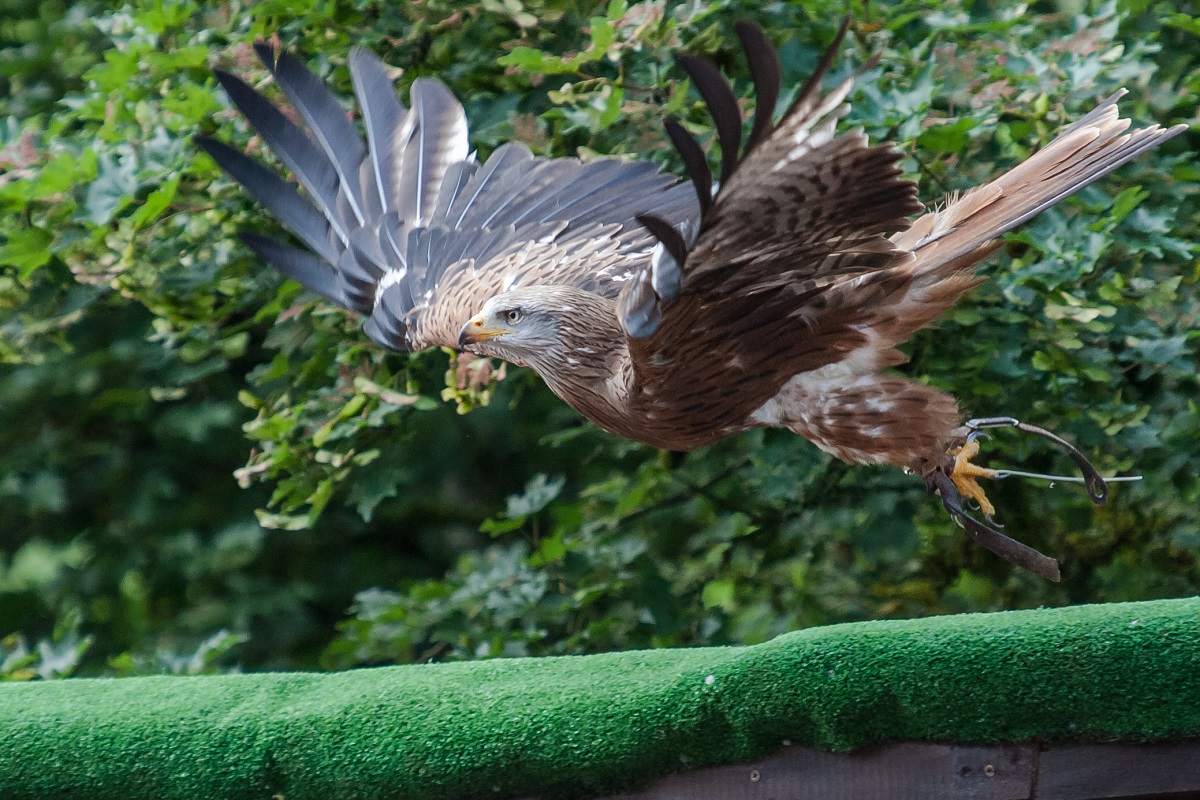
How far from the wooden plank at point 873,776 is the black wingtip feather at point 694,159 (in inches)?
37.9

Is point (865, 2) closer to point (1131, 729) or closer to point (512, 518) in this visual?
point (512, 518)

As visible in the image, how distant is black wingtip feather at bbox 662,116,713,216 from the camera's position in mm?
2131

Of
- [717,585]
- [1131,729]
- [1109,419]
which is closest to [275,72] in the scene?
[717,585]

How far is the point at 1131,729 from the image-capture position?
7.30ft

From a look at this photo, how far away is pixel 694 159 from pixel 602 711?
984 millimetres

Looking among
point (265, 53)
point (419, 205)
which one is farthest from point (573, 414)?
point (265, 53)

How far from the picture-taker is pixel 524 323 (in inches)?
118

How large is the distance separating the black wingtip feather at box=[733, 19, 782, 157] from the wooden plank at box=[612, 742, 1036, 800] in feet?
3.45

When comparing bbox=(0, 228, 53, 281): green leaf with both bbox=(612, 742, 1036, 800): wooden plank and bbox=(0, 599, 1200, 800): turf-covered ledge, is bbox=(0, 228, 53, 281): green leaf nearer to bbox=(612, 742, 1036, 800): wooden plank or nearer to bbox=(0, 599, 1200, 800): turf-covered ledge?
bbox=(0, 599, 1200, 800): turf-covered ledge

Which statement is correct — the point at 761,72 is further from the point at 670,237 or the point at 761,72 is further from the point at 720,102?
the point at 670,237

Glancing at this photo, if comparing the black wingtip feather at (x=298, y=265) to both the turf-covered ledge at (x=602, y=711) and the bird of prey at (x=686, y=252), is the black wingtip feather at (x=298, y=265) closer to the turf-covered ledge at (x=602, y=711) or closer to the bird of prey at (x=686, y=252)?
the bird of prey at (x=686, y=252)

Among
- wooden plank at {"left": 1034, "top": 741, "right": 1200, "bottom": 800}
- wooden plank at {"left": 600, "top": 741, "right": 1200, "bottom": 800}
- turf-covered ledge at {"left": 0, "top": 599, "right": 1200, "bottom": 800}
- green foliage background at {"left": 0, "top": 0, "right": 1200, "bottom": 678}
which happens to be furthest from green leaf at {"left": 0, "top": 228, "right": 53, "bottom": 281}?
wooden plank at {"left": 1034, "top": 741, "right": 1200, "bottom": 800}

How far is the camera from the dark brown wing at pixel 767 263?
229 cm

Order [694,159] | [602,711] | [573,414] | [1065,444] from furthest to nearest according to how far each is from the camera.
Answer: [573,414] < [1065,444] < [602,711] < [694,159]
